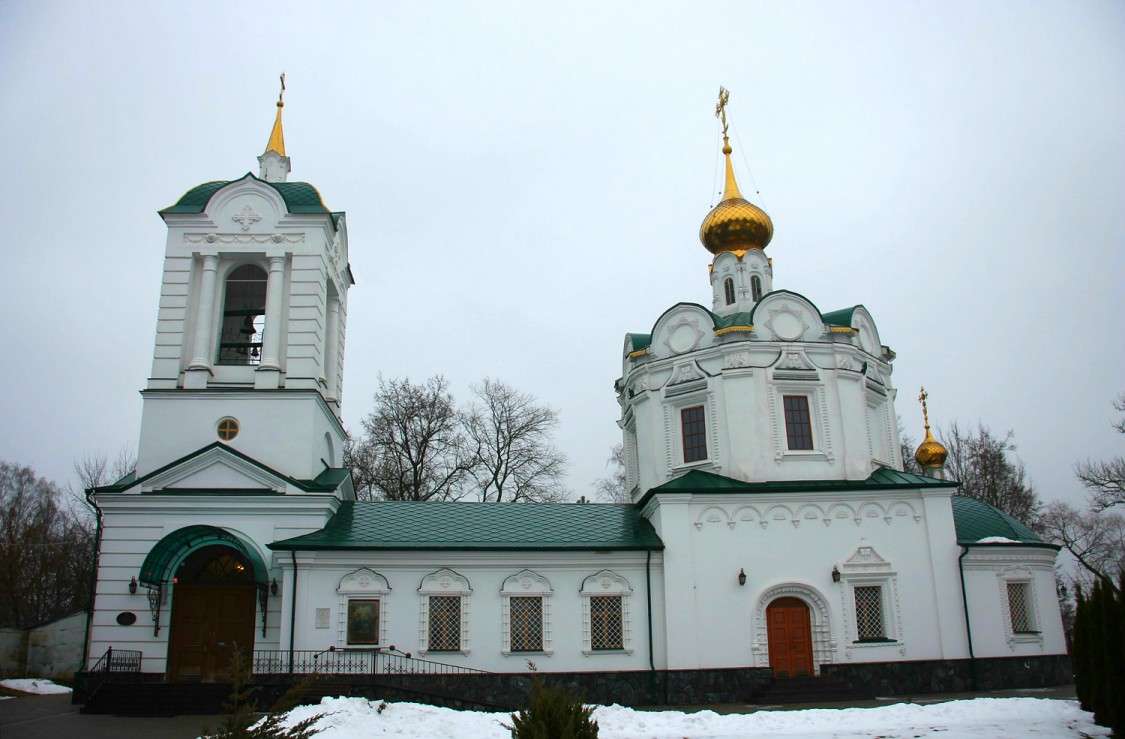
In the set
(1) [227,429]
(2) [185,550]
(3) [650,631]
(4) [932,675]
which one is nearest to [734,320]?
(3) [650,631]

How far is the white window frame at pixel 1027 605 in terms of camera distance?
18.3 meters

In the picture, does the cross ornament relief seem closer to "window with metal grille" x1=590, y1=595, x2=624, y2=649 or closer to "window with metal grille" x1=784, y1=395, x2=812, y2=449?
"window with metal grille" x1=590, y1=595, x2=624, y2=649

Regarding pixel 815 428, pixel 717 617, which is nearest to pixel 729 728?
pixel 717 617

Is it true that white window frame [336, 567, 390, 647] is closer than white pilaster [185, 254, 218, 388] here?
Yes

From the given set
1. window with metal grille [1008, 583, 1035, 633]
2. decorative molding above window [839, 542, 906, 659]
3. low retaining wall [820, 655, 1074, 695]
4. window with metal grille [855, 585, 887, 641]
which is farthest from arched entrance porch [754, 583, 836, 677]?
window with metal grille [1008, 583, 1035, 633]

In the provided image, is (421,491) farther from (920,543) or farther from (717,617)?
(920,543)

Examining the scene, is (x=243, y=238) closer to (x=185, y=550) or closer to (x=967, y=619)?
(x=185, y=550)

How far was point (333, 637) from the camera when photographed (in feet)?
56.0

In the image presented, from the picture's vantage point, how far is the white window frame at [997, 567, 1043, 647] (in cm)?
1831

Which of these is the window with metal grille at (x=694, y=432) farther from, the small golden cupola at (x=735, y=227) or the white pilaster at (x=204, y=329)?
the white pilaster at (x=204, y=329)

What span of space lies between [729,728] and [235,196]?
1591 centimetres

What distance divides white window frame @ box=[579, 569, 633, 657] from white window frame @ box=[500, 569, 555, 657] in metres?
0.72

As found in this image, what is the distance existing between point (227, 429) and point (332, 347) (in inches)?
150

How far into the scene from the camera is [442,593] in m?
17.7
